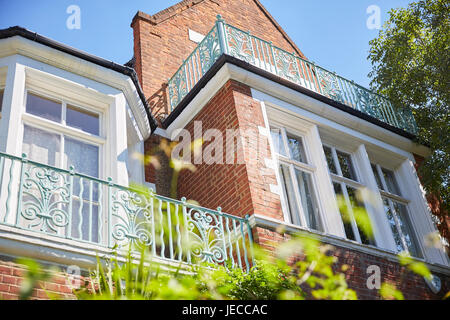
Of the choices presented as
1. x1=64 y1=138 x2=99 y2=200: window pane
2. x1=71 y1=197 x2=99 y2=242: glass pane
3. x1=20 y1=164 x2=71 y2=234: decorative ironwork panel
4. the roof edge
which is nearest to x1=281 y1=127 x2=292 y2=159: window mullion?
the roof edge

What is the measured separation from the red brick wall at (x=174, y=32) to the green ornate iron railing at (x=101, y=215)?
3.99m

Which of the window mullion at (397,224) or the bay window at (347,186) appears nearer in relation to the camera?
the bay window at (347,186)

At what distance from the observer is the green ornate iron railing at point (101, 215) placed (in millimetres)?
5941

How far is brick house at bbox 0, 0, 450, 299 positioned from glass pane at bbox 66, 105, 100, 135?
0.02 meters

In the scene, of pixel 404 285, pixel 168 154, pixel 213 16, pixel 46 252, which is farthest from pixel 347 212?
pixel 213 16

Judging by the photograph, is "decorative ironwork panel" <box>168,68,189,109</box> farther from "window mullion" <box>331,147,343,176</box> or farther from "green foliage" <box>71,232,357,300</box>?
"green foliage" <box>71,232,357,300</box>

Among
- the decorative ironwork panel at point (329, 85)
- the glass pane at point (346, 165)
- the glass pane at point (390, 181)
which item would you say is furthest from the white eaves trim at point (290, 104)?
the decorative ironwork panel at point (329, 85)

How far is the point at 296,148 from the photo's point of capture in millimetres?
9109

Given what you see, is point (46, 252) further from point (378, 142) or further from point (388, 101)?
point (388, 101)

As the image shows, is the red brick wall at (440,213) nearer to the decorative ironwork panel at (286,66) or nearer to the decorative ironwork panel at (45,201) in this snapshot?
the decorative ironwork panel at (286,66)

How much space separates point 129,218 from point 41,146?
1.66m

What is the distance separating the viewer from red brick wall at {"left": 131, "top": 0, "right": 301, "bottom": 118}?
1121cm

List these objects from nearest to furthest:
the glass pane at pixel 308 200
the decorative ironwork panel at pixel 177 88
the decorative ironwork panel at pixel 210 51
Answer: the glass pane at pixel 308 200 → the decorative ironwork panel at pixel 210 51 → the decorative ironwork panel at pixel 177 88

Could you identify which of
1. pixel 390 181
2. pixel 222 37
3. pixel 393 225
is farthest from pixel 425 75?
pixel 222 37
